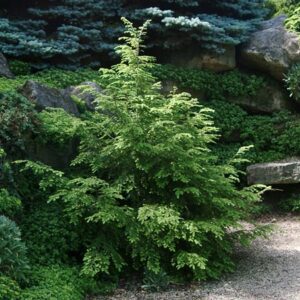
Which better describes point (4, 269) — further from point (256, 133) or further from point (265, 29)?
point (265, 29)

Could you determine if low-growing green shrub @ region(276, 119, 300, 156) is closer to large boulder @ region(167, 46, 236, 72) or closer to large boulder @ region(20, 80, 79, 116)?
large boulder @ region(167, 46, 236, 72)

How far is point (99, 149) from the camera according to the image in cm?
671

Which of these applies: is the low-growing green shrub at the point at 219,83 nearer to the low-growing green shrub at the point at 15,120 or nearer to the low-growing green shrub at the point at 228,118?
the low-growing green shrub at the point at 228,118

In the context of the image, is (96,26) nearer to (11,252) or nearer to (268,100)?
(268,100)

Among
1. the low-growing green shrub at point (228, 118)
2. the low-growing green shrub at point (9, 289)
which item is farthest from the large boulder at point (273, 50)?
the low-growing green shrub at point (9, 289)

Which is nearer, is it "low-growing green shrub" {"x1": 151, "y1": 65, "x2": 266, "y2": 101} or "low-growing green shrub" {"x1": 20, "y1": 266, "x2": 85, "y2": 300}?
"low-growing green shrub" {"x1": 20, "y1": 266, "x2": 85, "y2": 300}

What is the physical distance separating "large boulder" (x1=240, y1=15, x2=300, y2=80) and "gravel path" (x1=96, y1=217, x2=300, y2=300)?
461cm

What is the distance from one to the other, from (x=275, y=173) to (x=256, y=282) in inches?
156

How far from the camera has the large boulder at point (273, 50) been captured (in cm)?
1059

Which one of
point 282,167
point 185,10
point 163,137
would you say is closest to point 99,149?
point 163,137

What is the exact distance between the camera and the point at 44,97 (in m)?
7.24

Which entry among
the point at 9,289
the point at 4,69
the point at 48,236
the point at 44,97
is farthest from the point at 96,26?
the point at 9,289

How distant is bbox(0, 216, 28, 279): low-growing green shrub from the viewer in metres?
4.88

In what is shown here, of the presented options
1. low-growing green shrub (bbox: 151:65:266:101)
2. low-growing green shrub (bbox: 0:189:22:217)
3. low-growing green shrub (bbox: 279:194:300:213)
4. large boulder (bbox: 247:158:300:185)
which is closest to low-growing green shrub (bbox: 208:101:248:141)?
low-growing green shrub (bbox: 151:65:266:101)
